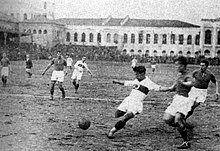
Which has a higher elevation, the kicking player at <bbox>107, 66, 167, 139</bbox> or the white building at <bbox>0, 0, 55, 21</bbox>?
the white building at <bbox>0, 0, 55, 21</bbox>

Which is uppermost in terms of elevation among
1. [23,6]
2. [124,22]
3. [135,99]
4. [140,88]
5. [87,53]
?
[23,6]

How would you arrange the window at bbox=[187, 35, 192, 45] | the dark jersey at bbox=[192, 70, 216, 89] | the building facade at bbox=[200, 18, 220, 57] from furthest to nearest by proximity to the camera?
the window at bbox=[187, 35, 192, 45]
the building facade at bbox=[200, 18, 220, 57]
the dark jersey at bbox=[192, 70, 216, 89]

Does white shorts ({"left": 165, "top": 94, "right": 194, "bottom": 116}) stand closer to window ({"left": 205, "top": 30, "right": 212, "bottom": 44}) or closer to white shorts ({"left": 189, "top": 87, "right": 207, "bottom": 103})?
white shorts ({"left": 189, "top": 87, "right": 207, "bottom": 103})

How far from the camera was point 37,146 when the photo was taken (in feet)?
18.2

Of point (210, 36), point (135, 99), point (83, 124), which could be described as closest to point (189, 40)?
point (210, 36)

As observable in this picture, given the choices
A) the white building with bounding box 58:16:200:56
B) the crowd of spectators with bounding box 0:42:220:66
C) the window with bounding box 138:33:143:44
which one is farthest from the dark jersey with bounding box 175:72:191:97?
the window with bounding box 138:33:143:44

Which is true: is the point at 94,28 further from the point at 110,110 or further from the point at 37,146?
the point at 37,146

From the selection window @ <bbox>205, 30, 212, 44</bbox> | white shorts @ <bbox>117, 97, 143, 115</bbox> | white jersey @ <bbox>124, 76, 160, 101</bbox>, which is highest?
white jersey @ <bbox>124, 76, 160, 101</bbox>

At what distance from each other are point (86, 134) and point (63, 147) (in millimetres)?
1037

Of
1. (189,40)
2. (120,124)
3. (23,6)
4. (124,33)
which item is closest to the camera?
(120,124)

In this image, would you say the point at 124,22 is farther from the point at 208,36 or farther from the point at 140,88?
the point at 140,88

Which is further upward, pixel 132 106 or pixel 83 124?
pixel 132 106

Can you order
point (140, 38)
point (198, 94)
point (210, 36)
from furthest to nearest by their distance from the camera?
point (140, 38) → point (210, 36) → point (198, 94)

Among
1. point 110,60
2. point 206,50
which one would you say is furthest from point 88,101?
point 110,60
